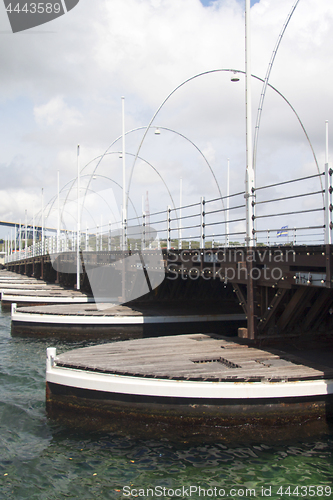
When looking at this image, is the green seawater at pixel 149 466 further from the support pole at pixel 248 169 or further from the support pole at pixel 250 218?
the support pole at pixel 248 169

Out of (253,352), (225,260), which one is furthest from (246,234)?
(253,352)

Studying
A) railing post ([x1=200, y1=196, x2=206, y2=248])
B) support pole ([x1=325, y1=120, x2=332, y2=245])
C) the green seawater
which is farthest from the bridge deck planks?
railing post ([x1=200, y1=196, x2=206, y2=248])

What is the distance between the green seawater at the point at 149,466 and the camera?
8.35 metres

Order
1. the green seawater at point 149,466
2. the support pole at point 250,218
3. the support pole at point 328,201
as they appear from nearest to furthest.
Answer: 1. the green seawater at point 149,466
2. the support pole at point 328,201
3. the support pole at point 250,218

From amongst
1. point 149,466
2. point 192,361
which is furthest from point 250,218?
point 149,466

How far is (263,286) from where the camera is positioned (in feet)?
45.6

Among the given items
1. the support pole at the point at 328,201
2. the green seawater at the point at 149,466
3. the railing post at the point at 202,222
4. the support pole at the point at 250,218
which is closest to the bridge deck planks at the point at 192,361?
the support pole at the point at 250,218

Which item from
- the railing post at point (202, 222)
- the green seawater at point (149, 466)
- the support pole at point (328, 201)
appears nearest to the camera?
the green seawater at point (149, 466)

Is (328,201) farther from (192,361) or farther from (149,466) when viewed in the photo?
(149,466)

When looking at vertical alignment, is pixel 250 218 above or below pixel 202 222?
below

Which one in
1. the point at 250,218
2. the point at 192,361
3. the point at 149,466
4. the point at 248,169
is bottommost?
the point at 149,466

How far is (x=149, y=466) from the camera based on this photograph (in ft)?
30.2

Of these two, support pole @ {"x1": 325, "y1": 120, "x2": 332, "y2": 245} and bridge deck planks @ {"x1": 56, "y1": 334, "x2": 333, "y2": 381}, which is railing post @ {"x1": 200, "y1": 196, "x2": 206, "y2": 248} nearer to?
bridge deck planks @ {"x1": 56, "y1": 334, "x2": 333, "y2": 381}

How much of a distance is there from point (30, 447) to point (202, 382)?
4506 millimetres
